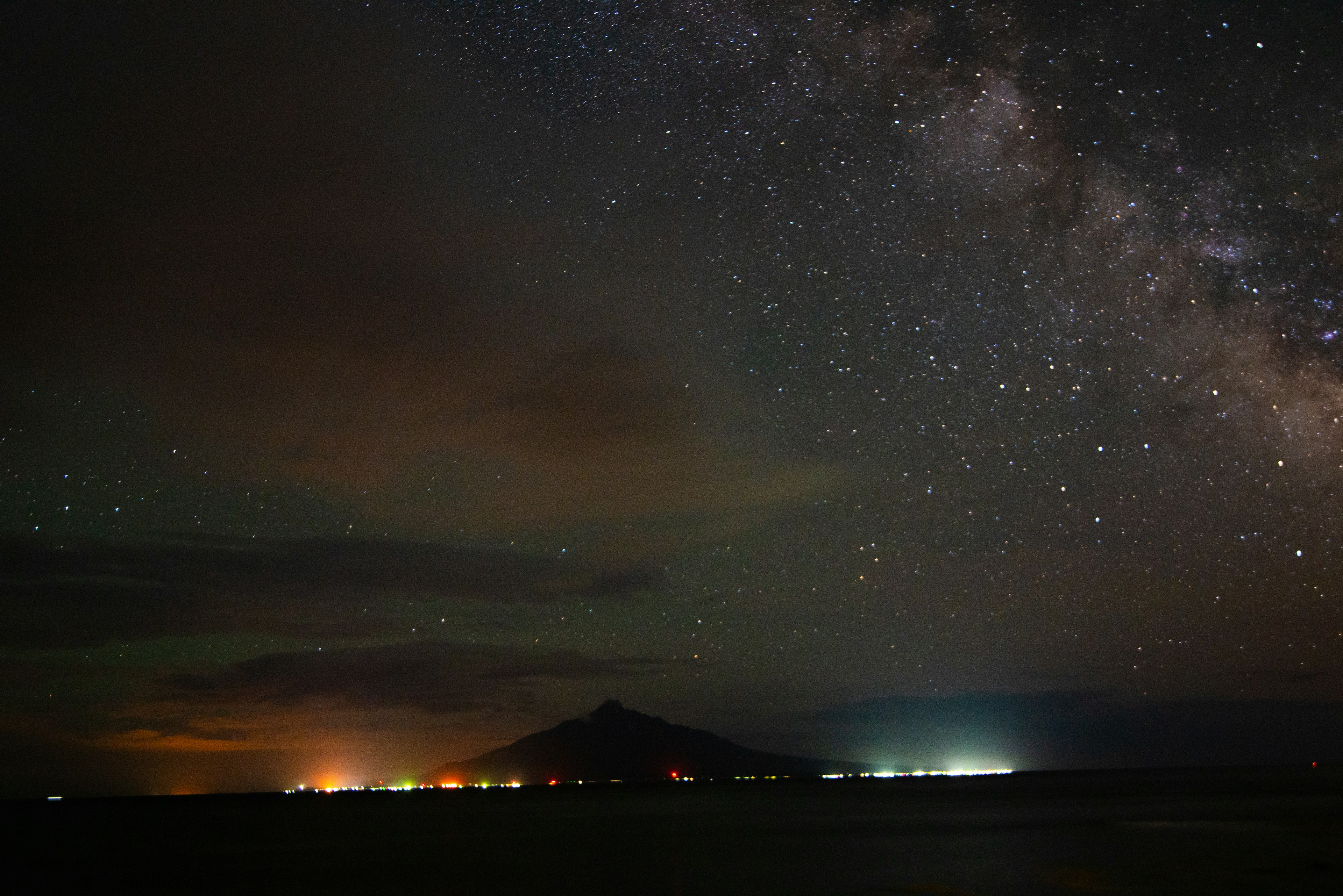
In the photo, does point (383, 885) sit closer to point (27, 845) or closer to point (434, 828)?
point (434, 828)

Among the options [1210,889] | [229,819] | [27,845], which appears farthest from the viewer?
[229,819]

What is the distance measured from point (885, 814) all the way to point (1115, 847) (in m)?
37.3

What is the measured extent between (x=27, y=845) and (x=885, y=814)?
2085 inches

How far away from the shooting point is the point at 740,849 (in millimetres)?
40812

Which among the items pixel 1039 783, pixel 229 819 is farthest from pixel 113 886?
pixel 1039 783

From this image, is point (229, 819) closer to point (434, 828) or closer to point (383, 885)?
point (434, 828)

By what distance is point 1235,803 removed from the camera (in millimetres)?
71625

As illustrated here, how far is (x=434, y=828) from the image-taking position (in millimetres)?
63625

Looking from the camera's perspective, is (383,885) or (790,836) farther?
(790,836)

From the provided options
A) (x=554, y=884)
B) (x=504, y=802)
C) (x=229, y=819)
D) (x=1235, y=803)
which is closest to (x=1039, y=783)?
(x=504, y=802)

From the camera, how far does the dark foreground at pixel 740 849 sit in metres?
27.6

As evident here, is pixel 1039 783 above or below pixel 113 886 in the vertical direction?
below

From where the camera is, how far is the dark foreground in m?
27.6

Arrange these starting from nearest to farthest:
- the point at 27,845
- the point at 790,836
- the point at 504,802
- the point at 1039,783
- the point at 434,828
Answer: the point at 790,836 → the point at 27,845 → the point at 434,828 → the point at 504,802 → the point at 1039,783
